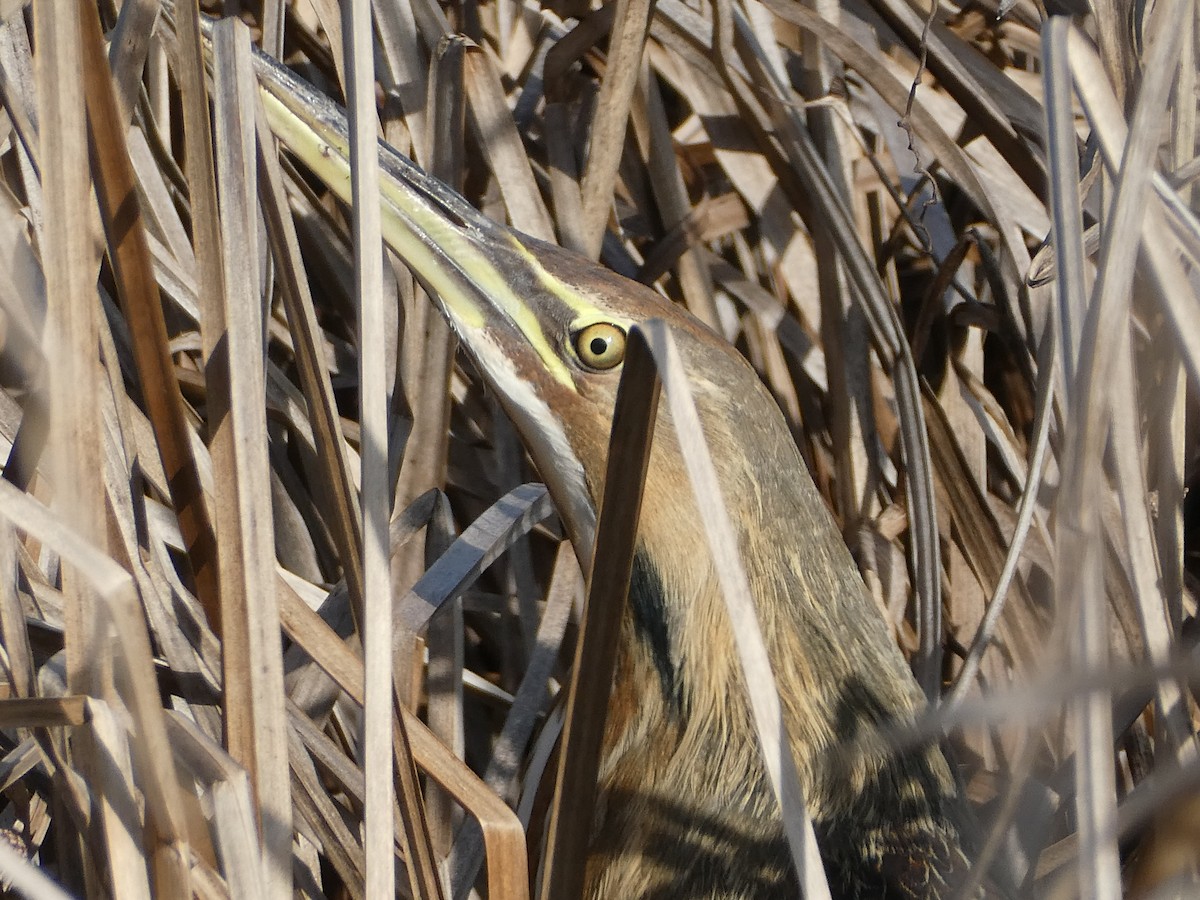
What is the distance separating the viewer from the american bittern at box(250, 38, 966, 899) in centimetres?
111

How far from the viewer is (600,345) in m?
1.17

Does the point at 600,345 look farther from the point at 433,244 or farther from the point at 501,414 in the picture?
the point at 501,414

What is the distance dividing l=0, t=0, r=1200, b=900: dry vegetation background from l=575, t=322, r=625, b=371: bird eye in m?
0.29

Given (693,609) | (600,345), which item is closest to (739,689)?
(693,609)

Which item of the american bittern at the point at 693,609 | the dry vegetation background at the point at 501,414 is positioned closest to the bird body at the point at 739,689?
the american bittern at the point at 693,609

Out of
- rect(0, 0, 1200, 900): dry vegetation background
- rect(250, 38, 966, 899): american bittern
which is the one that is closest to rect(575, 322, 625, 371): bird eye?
rect(250, 38, 966, 899): american bittern

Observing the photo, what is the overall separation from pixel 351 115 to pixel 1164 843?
0.67 metres

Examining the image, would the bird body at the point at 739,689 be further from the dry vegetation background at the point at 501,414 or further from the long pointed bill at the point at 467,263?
the dry vegetation background at the point at 501,414

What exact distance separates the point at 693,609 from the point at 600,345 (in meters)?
0.27

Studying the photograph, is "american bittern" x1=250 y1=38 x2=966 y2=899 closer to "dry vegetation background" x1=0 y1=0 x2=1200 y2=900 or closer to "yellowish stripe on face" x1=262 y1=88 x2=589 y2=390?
"yellowish stripe on face" x1=262 y1=88 x2=589 y2=390

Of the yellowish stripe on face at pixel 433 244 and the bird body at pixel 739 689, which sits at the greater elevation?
the yellowish stripe on face at pixel 433 244

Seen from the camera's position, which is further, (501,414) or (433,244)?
(501,414)

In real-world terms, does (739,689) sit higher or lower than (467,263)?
lower

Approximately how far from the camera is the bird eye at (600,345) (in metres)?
1.17
